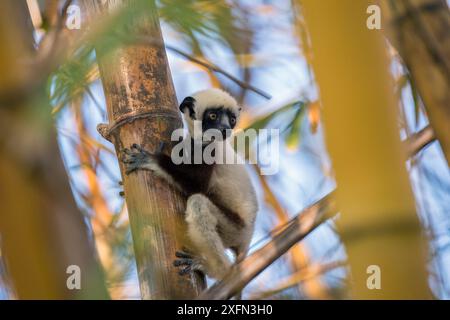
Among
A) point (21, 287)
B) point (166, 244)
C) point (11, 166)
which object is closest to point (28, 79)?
point (11, 166)

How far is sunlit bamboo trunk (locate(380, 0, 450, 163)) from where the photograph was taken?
4.13 feet

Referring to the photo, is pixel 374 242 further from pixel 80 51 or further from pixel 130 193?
pixel 130 193

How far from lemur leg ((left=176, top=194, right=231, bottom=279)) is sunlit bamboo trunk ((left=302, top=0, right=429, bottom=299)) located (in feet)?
7.61

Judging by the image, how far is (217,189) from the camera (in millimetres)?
4379

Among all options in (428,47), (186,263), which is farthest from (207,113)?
(428,47)

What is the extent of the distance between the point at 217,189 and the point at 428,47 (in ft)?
10.3

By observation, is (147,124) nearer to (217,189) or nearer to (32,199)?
(217,189)

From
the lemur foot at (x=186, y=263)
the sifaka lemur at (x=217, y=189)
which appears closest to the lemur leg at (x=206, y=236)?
the sifaka lemur at (x=217, y=189)

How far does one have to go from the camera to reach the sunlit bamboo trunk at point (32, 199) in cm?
127

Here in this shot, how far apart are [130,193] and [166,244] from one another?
0.39m

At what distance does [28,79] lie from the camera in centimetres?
131

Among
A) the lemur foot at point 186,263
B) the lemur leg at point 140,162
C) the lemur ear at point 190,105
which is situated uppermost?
the lemur ear at point 190,105

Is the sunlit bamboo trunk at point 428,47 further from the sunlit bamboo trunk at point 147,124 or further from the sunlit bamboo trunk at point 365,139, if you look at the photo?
the sunlit bamboo trunk at point 147,124

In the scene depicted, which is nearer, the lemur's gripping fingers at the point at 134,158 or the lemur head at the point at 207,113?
the lemur's gripping fingers at the point at 134,158
